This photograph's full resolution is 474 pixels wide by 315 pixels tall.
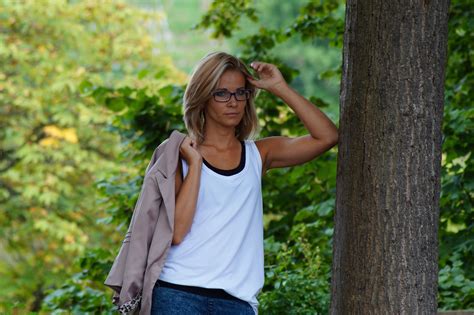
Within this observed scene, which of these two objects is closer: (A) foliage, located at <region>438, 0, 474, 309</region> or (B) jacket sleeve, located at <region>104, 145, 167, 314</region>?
(B) jacket sleeve, located at <region>104, 145, 167, 314</region>

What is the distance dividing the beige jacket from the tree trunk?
0.59 m

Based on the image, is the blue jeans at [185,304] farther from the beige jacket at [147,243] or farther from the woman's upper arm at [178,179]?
the woman's upper arm at [178,179]

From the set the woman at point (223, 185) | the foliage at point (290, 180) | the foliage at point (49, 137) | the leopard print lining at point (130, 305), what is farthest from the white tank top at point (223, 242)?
the foliage at point (49, 137)

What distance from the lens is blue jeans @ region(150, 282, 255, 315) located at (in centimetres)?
297

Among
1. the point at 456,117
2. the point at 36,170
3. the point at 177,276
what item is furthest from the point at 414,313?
the point at 36,170

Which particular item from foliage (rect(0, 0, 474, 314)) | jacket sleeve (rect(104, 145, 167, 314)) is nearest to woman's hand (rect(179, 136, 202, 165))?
jacket sleeve (rect(104, 145, 167, 314))

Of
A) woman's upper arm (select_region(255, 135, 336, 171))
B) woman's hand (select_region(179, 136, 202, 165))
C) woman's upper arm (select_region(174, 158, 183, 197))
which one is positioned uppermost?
woman's upper arm (select_region(255, 135, 336, 171))

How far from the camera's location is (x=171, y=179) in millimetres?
3055

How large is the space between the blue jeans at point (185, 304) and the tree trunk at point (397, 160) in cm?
41

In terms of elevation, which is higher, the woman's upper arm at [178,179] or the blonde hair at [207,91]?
the blonde hair at [207,91]

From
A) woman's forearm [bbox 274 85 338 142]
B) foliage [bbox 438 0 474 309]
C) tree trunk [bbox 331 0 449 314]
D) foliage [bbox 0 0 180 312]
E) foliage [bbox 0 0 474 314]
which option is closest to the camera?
tree trunk [bbox 331 0 449 314]

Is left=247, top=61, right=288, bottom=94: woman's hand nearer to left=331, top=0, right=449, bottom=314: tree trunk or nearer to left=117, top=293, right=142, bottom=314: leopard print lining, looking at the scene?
left=331, top=0, right=449, bottom=314: tree trunk

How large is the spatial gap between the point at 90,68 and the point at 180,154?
A: 1087 cm

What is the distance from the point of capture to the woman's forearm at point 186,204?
302cm
